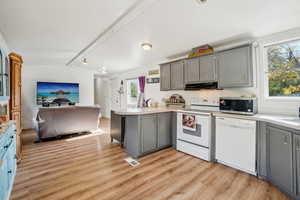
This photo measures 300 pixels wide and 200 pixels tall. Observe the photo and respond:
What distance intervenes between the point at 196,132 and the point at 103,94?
6312mm

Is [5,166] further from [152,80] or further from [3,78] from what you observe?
[152,80]

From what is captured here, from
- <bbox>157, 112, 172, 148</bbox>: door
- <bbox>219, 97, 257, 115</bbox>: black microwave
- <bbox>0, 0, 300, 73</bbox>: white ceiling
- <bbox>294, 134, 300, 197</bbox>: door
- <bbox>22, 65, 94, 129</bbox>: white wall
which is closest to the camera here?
<bbox>294, 134, 300, 197</bbox>: door

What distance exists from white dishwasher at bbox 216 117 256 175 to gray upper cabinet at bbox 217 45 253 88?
28.4 inches

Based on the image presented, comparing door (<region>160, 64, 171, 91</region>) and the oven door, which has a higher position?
door (<region>160, 64, 171, 91</region>)

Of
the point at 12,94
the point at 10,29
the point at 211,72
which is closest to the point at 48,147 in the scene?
the point at 12,94

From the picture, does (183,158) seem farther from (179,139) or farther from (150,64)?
(150,64)

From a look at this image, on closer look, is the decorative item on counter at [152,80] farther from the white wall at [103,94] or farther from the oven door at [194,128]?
the white wall at [103,94]

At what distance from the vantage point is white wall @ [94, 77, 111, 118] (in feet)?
24.1

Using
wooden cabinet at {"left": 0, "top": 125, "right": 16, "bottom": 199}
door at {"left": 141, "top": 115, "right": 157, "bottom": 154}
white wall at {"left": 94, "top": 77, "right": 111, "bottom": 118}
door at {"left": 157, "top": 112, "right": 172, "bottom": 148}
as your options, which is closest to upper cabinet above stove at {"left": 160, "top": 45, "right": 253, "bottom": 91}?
door at {"left": 157, "top": 112, "right": 172, "bottom": 148}

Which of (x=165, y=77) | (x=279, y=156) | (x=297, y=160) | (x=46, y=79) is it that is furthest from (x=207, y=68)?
(x=46, y=79)

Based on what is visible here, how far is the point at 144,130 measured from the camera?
2.72 metres

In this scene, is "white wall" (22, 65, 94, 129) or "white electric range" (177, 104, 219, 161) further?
"white wall" (22, 65, 94, 129)

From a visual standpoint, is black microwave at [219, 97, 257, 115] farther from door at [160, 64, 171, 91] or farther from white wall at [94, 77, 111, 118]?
white wall at [94, 77, 111, 118]

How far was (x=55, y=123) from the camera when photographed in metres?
3.51
